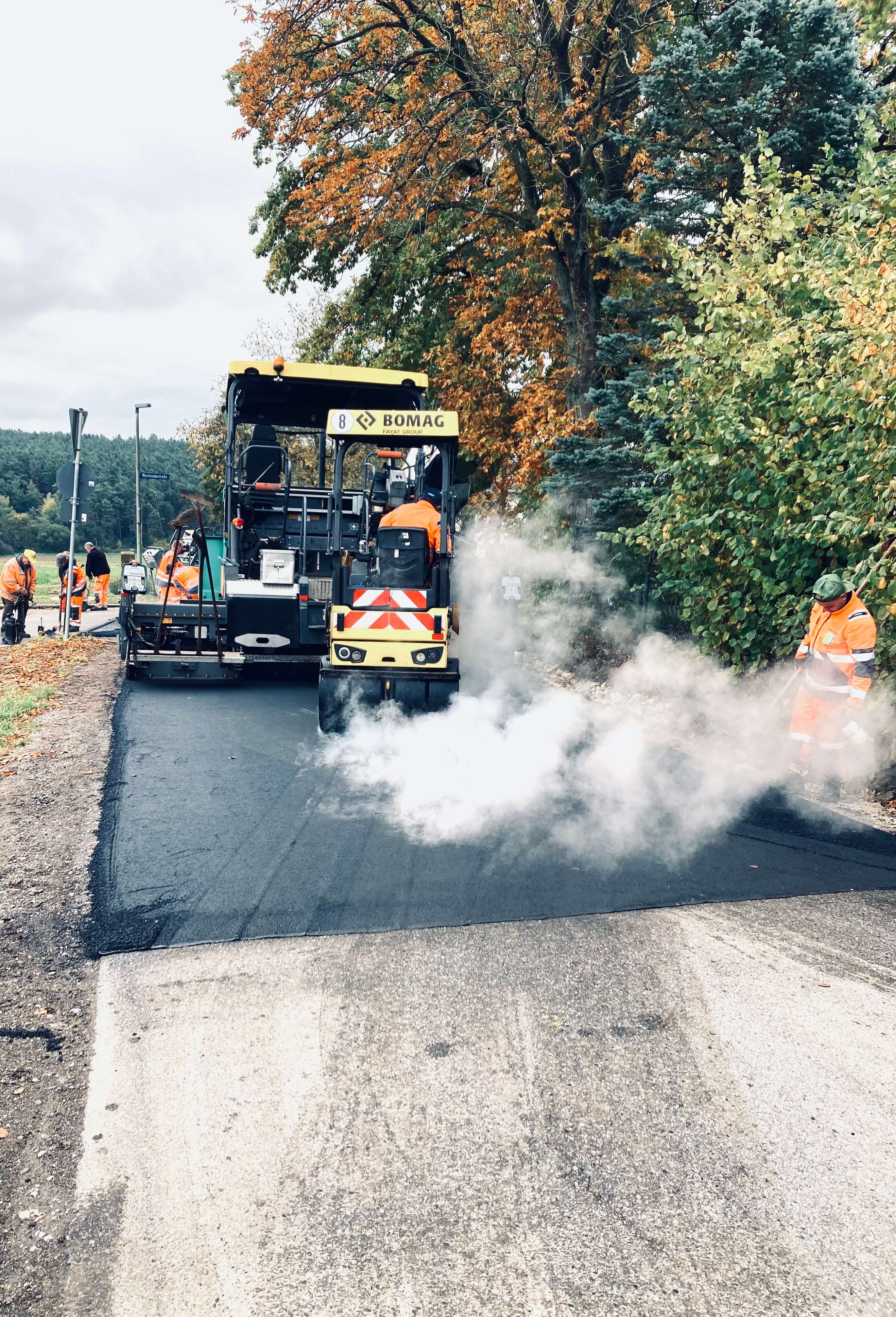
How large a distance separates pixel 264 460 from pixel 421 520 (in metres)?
3.29

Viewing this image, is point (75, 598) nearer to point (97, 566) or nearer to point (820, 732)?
point (97, 566)

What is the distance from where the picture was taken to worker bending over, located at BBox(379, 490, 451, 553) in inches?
356

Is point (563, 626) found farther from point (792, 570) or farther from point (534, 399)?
point (792, 570)

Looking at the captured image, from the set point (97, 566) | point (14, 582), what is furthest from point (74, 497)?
point (97, 566)

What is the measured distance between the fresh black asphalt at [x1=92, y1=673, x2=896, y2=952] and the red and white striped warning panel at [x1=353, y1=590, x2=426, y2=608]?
5.84 feet

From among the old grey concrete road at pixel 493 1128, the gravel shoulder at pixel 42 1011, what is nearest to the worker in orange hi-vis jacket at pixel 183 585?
the gravel shoulder at pixel 42 1011

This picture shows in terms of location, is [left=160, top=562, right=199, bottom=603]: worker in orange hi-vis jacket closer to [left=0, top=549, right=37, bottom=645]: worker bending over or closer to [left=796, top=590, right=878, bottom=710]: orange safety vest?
[left=0, top=549, right=37, bottom=645]: worker bending over

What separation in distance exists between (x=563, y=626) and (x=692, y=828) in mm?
9090

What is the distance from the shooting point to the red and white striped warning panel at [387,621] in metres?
8.44

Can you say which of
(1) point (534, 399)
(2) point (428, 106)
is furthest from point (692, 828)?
(2) point (428, 106)

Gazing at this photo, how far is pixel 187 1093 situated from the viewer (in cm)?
317

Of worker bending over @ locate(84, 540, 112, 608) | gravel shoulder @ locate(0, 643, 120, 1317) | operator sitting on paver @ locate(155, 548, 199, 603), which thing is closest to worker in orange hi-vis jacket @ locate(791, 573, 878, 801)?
gravel shoulder @ locate(0, 643, 120, 1317)

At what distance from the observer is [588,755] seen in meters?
8.07

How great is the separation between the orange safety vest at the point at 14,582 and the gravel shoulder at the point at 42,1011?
894 cm
